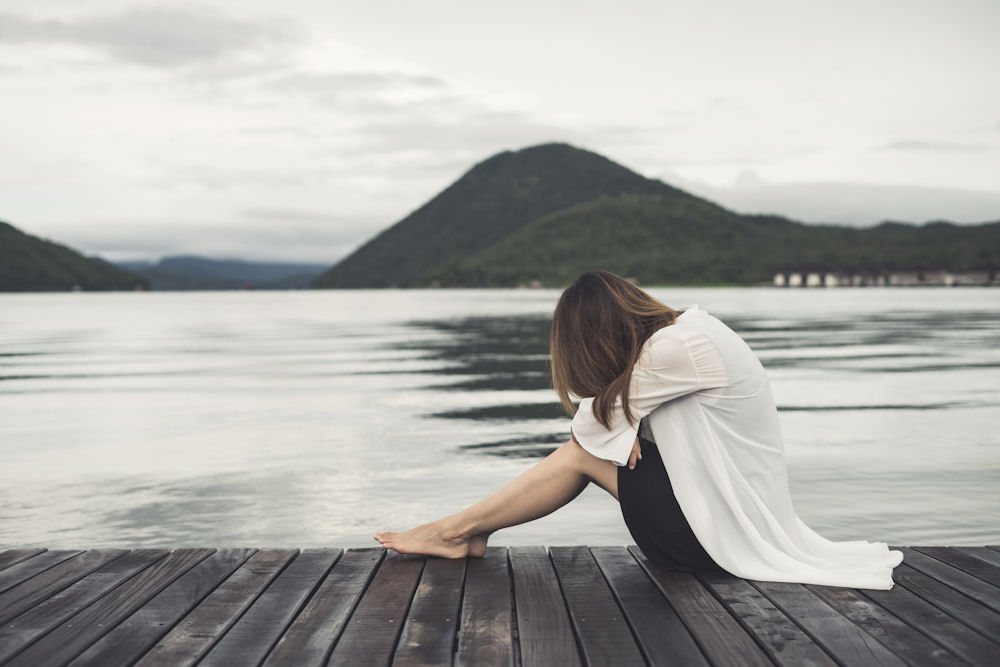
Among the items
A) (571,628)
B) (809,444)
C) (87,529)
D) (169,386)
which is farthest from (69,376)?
(571,628)

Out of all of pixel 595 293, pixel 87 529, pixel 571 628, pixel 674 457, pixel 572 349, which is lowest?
pixel 87 529

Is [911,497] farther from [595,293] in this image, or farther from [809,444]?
[595,293]

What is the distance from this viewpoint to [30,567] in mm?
4395

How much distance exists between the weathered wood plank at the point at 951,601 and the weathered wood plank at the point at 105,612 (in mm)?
3400

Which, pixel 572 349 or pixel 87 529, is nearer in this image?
pixel 572 349

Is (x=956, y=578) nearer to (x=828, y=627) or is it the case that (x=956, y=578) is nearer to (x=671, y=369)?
(x=828, y=627)

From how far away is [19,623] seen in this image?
3578 millimetres

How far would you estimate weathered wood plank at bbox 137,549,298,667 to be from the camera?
10.7 feet

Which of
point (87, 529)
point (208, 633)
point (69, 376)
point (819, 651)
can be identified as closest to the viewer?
point (819, 651)

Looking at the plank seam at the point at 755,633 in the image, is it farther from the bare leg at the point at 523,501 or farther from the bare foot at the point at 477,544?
the bare foot at the point at 477,544

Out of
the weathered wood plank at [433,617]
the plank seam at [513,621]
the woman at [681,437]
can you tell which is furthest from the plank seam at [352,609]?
the woman at [681,437]

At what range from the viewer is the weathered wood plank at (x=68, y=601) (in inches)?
134

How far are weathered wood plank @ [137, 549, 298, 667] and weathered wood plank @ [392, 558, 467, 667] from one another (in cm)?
72

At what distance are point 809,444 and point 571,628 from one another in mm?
7428
